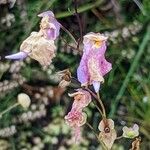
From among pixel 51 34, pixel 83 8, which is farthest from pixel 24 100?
pixel 51 34

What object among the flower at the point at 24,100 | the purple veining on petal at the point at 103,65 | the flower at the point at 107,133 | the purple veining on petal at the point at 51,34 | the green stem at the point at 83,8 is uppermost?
the purple veining on petal at the point at 51,34

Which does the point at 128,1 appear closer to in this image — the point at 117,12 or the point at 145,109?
the point at 117,12

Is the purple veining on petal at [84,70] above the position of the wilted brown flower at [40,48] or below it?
below

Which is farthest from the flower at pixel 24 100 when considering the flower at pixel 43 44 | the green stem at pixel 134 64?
the flower at pixel 43 44

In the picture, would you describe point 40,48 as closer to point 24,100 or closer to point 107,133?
point 107,133

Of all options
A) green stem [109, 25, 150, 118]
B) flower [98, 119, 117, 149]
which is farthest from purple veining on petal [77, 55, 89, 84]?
green stem [109, 25, 150, 118]

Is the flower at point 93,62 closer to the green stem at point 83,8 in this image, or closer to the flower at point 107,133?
the flower at point 107,133

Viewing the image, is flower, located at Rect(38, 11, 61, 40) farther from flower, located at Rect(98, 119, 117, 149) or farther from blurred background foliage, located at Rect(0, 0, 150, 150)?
blurred background foliage, located at Rect(0, 0, 150, 150)
